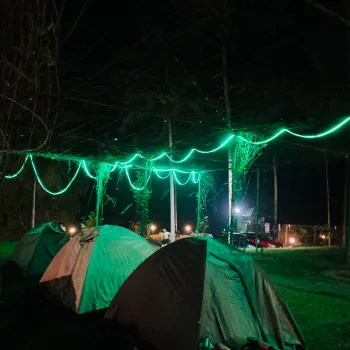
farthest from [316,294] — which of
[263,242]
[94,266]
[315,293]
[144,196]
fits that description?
[263,242]

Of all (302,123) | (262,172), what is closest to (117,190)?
(262,172)

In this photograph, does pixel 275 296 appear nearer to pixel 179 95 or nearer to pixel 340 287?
pixel 340 287

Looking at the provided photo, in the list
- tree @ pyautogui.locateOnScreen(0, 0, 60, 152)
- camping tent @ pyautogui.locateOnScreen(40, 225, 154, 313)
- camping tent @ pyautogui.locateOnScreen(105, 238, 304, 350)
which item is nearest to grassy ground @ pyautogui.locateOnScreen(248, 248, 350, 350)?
camping tent @ pyautogui.locateOnScreen(105, 238, 304, 350)

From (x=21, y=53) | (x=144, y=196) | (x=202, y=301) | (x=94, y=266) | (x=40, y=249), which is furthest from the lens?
(x=144, y=196)

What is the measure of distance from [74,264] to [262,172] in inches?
864

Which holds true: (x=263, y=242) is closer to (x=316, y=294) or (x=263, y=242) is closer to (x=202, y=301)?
(x=316, y=294)

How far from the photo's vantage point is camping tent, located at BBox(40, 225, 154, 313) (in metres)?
6.23

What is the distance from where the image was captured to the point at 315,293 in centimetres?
787

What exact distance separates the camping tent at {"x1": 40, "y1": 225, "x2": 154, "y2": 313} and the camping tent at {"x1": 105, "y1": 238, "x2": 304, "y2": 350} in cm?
141

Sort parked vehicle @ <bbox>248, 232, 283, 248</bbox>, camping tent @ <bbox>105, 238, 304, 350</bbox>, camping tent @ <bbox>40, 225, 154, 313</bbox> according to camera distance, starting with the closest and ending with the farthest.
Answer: camping tent @ <bbox>105, 238, 304, 350</bbox>
camping tent @ <bbox>40, 225, 154, 313</bbox>
parked vehicle @ <bbox>248, 232, 283, 248</bbox>

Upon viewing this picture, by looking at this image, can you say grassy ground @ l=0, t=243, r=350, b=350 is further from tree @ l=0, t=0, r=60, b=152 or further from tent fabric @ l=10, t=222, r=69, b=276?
tree @ l=0, t=0, r=60, b=152

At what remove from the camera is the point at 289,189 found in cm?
2770

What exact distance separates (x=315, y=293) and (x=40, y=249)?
7226 mm

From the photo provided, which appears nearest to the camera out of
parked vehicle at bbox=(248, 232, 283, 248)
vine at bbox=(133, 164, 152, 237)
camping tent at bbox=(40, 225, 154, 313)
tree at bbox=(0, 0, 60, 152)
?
tree at bbox=(0, 0, 60, 152)
